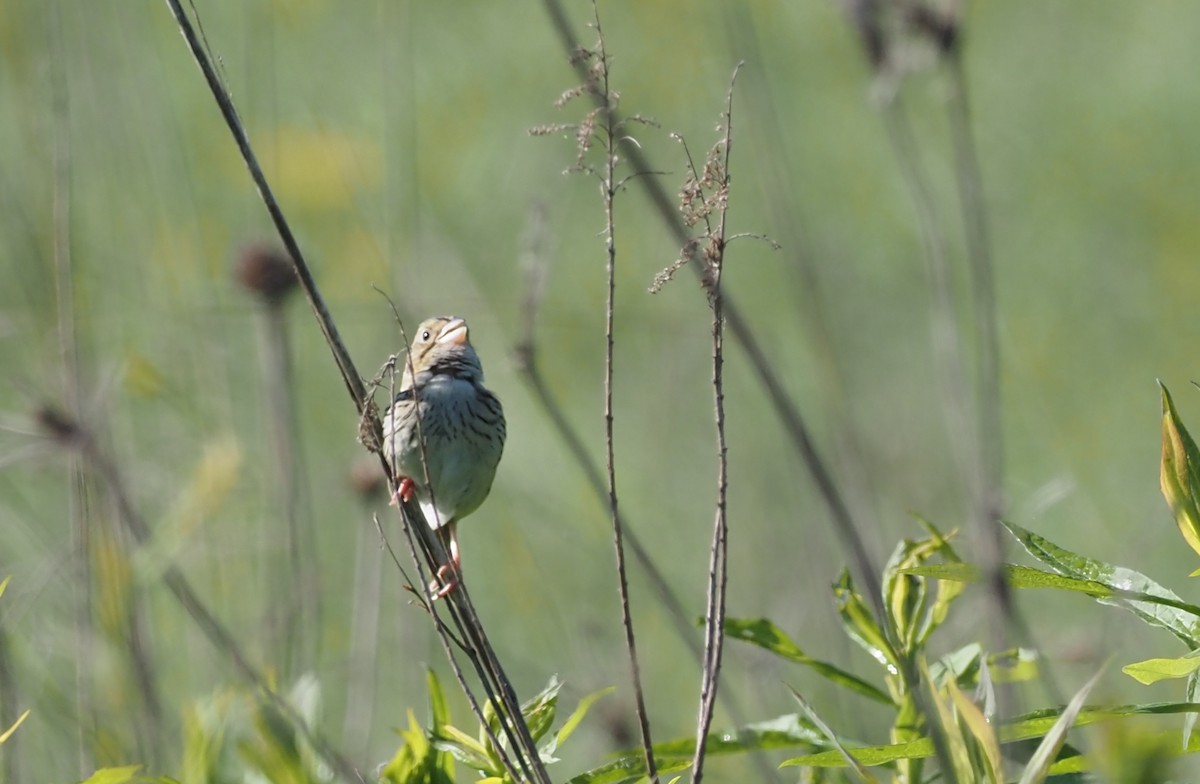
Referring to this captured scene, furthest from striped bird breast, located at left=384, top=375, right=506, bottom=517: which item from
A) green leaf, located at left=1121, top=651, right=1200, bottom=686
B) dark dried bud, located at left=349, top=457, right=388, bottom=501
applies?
green leaf, located at left=1121, top=651, right=1200, bottom=686

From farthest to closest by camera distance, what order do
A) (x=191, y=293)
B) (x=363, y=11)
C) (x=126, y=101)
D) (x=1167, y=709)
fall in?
1. (x=363, y=11)
2. (x=191, y=293)
3. (x=126, y=101)
4. (x=1167, y=709)

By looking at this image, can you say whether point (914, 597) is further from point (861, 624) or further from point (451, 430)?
point (451, 430)

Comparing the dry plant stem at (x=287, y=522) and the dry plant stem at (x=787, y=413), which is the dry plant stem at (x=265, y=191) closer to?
the dry plant stem at (x=787, y=413)

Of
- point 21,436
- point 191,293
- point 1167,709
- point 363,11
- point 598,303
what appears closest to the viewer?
point 1167,709

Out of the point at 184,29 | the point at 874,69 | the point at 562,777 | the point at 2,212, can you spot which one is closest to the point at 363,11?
the point at 562,777

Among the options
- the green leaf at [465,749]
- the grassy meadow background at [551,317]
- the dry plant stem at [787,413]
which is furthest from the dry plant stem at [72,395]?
the dry plant stem at [787,413]

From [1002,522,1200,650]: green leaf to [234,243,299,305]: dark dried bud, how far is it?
2.41 m

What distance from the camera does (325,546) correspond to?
734cm

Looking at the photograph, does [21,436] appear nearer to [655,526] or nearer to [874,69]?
[874,69]

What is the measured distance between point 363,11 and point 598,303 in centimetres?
261

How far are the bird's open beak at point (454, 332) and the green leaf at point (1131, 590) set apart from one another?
2.18 m

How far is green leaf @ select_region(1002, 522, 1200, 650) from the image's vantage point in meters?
1.79

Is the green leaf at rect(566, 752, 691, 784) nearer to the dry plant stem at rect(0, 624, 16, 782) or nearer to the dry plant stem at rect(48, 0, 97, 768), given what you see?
the dry plant stem at rect(0, 624, 16, 782)

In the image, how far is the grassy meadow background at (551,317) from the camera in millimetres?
3613
